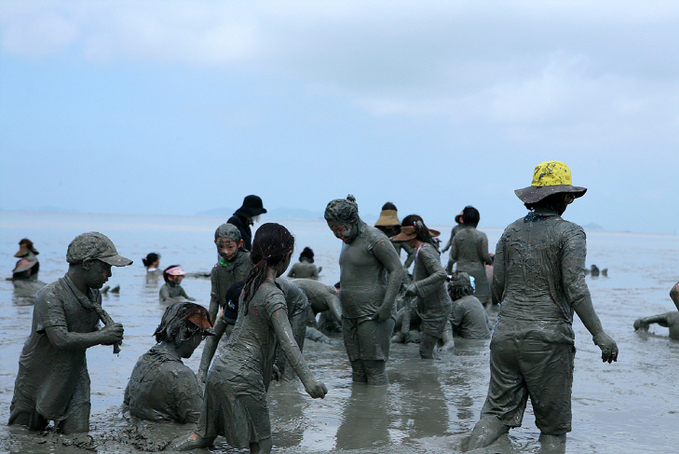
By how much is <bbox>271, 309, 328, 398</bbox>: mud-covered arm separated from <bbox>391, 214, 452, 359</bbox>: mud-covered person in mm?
3798

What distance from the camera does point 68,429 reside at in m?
4.73

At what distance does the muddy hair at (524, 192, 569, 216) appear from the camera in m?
4.61

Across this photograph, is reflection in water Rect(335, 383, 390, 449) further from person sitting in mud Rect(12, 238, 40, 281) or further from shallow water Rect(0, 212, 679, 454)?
person sitting in mud Rect(12, 238, 40, 281)

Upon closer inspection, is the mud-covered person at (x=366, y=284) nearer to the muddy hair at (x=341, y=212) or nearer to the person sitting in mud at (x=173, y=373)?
the muddy hair at (x=341, y=212)

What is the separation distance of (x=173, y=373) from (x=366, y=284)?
2226 mm

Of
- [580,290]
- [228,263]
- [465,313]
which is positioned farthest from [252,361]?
[465,313]

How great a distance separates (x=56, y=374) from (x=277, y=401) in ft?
6.96

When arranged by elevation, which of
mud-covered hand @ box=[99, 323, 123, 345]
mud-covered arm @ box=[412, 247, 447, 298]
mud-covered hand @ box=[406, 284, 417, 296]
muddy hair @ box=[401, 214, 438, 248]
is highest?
muddy hair @ box=[401, 214, 438, 248]

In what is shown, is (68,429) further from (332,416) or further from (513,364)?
(513,364)

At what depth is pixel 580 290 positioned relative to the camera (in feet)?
14.2

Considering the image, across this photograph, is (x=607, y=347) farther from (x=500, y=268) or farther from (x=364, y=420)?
(x=364, y=420)

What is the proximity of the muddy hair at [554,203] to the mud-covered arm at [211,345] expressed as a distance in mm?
2636

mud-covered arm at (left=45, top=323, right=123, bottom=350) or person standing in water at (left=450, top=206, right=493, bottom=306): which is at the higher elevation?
person standing in water at (left=450, top=206, right=493, bottom=306)

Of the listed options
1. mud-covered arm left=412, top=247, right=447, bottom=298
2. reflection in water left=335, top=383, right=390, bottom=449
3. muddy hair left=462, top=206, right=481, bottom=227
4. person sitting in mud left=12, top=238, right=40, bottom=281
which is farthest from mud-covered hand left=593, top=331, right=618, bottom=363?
person sitting in mud left=12, top=238, right=40, bottom=281
